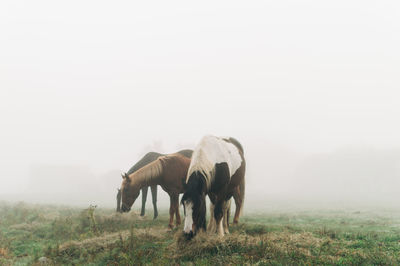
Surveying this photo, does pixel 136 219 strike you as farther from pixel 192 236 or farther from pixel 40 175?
pixel 40 175

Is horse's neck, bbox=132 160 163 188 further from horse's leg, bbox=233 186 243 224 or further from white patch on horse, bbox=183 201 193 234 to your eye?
white patch on horse, bbox=183 201 193 234

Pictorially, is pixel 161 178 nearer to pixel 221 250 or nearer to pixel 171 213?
pixel 171 213

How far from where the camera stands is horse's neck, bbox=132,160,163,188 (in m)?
10.7

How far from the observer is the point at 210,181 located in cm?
713

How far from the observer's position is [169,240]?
7750 millimetres

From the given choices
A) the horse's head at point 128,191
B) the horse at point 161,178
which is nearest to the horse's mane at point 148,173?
the horse at point 161,178

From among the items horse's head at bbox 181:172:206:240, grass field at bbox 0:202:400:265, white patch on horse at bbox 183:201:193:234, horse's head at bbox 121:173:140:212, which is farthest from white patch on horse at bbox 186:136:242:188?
horse's head at bbox 121:173:140:212

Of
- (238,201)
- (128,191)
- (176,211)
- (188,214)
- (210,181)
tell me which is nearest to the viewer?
(188,214)

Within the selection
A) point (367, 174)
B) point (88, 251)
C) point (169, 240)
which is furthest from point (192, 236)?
point (367, 174)

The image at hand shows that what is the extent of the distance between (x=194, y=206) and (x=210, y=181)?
3.01ft

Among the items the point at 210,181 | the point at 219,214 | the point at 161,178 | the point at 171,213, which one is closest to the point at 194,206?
the point at 210,181

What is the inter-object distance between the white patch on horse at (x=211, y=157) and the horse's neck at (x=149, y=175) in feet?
11.6

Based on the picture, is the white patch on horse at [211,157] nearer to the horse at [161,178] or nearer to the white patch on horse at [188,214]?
the white patch on horse at [188,214]

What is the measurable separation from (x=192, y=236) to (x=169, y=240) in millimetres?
1742
